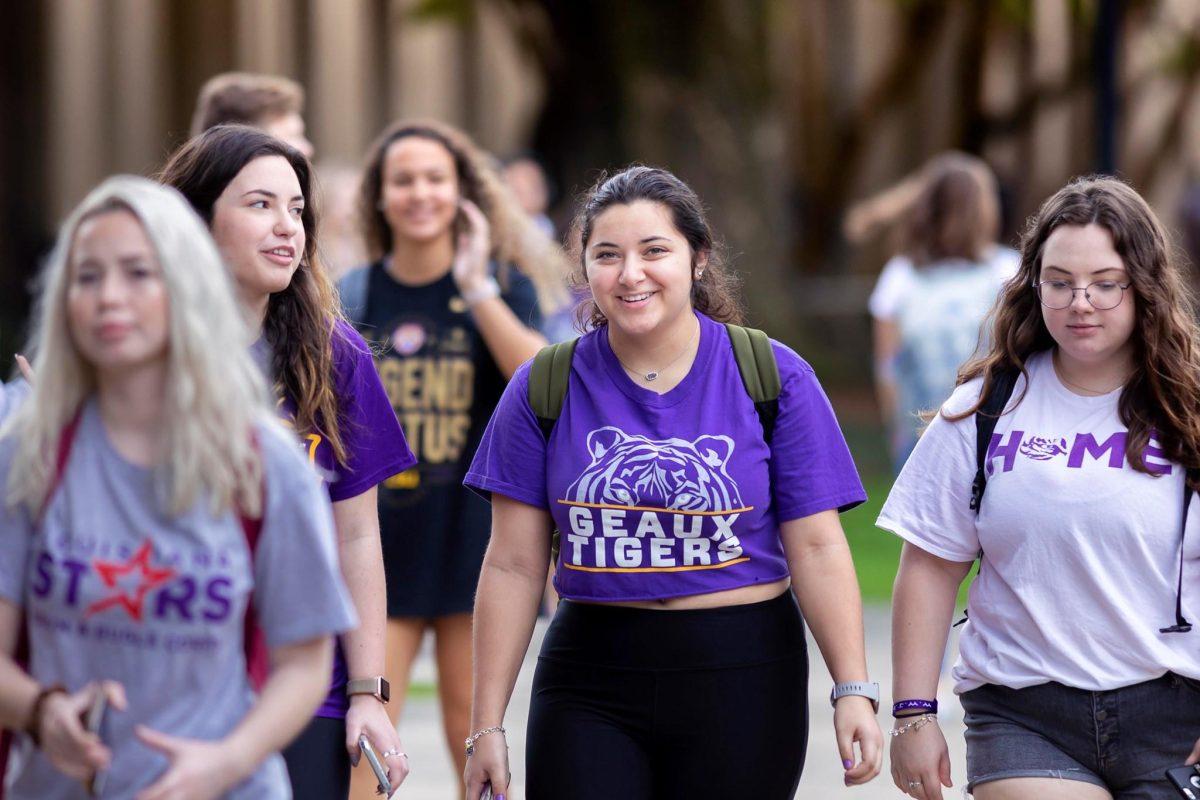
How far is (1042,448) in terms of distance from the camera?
12.4 feet

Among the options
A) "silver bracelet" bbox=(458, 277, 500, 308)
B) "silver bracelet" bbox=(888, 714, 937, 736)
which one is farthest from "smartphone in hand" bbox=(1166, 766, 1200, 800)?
"silver bracelet" bbox=(458, 277, 500, 308)

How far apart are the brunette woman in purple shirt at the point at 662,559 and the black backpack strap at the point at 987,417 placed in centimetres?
28

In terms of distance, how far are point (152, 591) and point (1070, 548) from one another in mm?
1917

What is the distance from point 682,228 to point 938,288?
3677 millimetres

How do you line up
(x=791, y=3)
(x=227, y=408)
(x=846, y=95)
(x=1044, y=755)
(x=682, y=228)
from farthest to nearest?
(x=846, y=95) < (x=791, y=3) < (x=682, y=228) < (x=1044, y=755) < (x=227, y=408)

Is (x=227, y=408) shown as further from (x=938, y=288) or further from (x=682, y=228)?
(x=938, y=288)

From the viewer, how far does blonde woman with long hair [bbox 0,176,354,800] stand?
2.68 m

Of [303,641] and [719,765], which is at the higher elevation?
[303,641]

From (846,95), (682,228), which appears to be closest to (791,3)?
(846,95)

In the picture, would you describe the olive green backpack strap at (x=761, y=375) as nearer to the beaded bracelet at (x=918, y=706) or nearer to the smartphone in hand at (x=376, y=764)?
the beaded bracelet at (x=918, y=706)

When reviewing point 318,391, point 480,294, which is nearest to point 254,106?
point 480,294

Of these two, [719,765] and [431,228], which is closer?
[719,765]

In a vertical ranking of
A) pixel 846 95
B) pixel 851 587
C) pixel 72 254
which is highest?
pixel 846 95

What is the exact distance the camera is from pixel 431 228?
18.1 feet
